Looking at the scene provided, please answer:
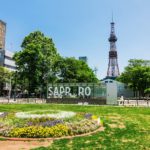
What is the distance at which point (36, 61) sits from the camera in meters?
55.1

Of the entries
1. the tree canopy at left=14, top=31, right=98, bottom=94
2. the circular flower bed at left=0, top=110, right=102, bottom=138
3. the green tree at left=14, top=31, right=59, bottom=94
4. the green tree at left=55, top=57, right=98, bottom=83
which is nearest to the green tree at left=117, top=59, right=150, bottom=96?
the green tree at left=55, top=57, right=98, bottom=83

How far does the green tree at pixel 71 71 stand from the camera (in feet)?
214

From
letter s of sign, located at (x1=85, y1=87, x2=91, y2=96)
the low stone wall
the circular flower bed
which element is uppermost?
letter s of sign, located at (x1=85, y1=87, x2=91, y2=96)

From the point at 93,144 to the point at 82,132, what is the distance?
238cm

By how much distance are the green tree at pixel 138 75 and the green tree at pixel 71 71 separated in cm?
1050

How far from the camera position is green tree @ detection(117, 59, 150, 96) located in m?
70.4

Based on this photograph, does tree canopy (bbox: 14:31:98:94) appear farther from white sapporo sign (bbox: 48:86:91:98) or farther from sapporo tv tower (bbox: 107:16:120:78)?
sapporo tv tower (bbox: 107:16:120:78)

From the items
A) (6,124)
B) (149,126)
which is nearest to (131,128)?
(149,126)

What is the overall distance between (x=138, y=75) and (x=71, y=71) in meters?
16.2

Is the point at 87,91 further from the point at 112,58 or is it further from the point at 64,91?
the point at 112,58

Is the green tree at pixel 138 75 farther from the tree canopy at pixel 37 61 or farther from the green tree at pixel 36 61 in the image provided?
the green tree at pixel 36 61

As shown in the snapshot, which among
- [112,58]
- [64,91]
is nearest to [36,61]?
[64,91]

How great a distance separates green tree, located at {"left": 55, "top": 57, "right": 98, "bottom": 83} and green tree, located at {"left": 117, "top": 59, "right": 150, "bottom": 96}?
1050 centimetres

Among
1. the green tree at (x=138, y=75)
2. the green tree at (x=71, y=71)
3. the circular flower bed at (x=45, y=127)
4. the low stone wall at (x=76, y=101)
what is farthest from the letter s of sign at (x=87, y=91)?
the circular flower bed at (x=45, y=127)
